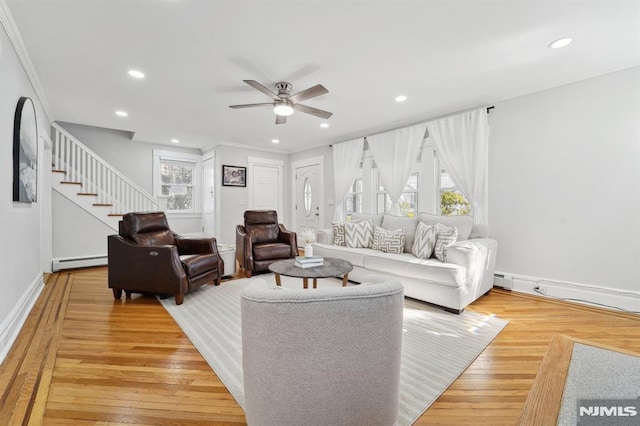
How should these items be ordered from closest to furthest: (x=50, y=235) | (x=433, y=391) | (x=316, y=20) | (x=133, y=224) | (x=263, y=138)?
(x=433, y=391) < (x=316, y=20) < (x=133, y=224) < (x=50, y=235) < (x=263, y=138)

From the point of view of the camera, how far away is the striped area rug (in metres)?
1.62

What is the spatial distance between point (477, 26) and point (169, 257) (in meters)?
3.52

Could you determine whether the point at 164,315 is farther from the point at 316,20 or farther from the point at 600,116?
the point at 600,116

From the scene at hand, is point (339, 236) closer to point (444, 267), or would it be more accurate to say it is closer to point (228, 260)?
point (228, 260)

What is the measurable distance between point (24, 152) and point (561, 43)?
4.86 m

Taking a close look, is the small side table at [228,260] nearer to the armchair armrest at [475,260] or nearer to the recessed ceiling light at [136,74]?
the recessed ceiling light at [136,74]

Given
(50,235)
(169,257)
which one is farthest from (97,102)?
(169,257)

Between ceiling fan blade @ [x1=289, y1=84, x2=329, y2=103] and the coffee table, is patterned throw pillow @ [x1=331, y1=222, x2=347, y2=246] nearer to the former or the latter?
the coffee table

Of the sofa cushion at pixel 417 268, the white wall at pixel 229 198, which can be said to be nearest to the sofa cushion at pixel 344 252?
the sofa cushion at pixel 417 268

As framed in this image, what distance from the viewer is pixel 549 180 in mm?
3281

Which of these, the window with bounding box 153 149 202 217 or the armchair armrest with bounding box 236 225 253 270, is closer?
the armchair armrest with bounding box 236 225 253 270

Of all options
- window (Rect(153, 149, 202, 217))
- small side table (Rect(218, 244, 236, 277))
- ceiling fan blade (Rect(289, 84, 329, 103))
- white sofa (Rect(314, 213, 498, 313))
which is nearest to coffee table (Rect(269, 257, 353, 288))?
white sofa (Rect(314, 213, 498, 313))

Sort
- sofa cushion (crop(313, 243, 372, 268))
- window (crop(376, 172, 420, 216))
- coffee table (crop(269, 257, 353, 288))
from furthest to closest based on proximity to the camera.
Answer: window (crop(376, 172, 420, 216)), sofa cushion (crop(313, 243, 372, 268)), coffee table (crop(269, 257, 353, 288))

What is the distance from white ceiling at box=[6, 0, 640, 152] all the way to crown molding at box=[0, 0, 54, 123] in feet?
0.15
